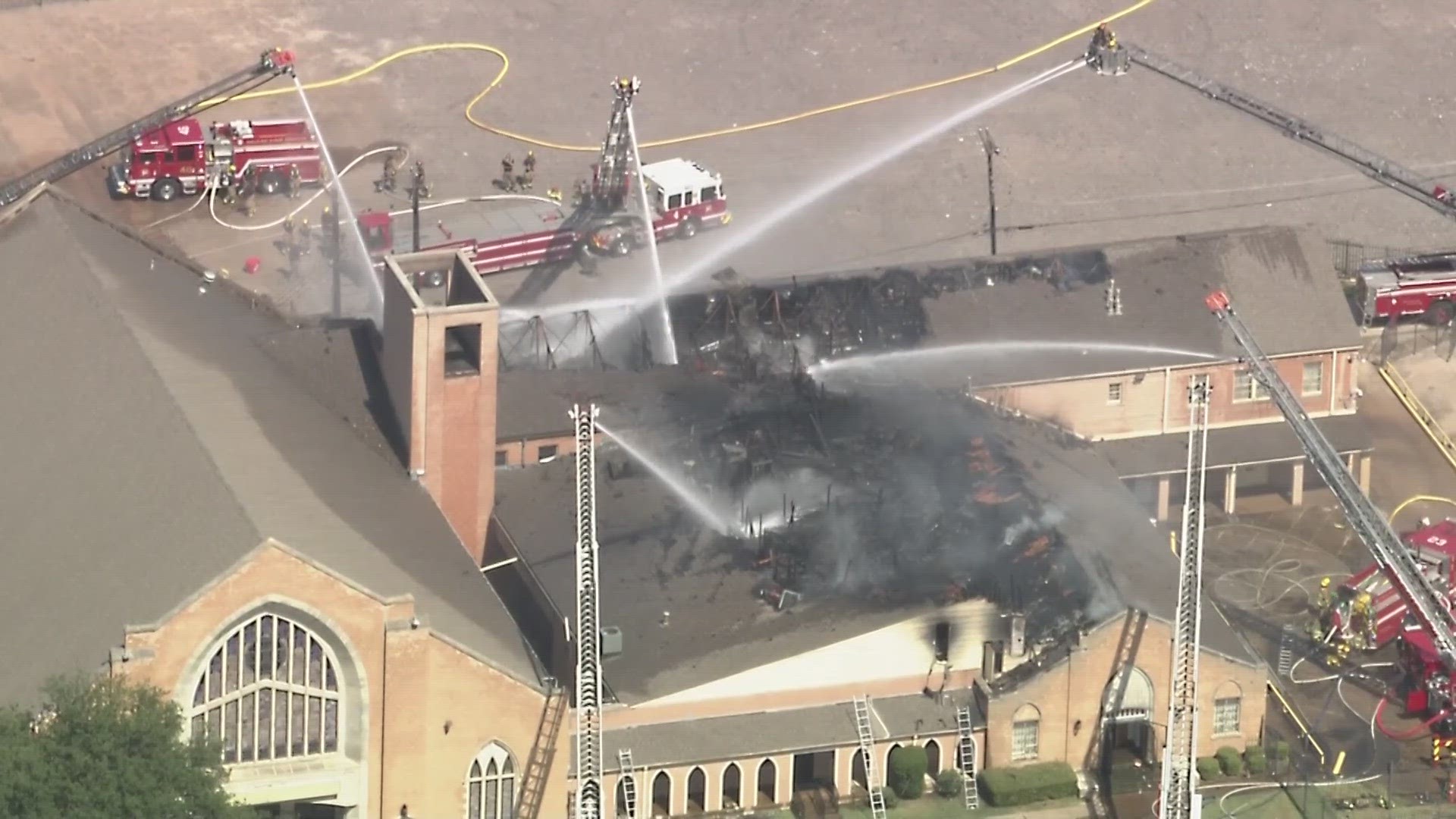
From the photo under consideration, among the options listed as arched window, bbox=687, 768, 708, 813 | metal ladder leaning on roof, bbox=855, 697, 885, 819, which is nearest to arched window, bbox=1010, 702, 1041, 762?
metal ladder leaning on roof, bbox=855, 697, 885, 819

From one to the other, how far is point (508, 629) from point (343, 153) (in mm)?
39377

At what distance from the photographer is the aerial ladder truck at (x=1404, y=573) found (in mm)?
79250

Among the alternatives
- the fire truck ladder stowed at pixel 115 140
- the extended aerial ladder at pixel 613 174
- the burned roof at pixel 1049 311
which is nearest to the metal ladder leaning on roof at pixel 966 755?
the burned roof at pixel 1049 311

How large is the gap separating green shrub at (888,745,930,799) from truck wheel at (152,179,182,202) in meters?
39.4

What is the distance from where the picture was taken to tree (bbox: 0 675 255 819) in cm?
6606

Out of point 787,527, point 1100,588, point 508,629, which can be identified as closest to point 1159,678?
point 1100,588

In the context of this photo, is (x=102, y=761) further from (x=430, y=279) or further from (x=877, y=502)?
(x=877, y=502)

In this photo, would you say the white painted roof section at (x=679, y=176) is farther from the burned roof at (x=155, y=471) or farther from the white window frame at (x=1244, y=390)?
the burned roof at (x=155, y=471)

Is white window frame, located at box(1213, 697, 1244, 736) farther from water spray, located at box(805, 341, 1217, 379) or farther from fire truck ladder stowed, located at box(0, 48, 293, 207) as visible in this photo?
fire truck ladder stowed, located at box(0, 48, 293, 207)

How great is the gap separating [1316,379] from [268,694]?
1403 inches

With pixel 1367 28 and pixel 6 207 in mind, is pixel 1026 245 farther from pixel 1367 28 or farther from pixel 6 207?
pixel 6 207

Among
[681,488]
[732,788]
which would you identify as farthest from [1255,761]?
[681,488]

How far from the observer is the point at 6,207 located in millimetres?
92625

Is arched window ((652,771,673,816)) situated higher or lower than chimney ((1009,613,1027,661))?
lower
